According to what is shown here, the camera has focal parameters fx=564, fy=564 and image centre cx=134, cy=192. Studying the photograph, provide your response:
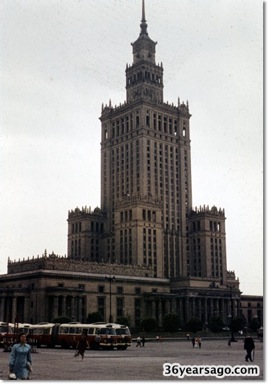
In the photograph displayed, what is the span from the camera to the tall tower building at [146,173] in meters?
151

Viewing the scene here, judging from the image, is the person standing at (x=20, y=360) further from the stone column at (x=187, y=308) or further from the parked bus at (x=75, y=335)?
the stone column at (x=187, y=308)

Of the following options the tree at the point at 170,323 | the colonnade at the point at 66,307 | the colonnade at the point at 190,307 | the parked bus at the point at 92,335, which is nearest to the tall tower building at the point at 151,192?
the colonnade at the point at 190,307

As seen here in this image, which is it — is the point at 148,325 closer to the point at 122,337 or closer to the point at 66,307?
the point at 66,307

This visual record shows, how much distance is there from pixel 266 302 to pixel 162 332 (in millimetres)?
84501

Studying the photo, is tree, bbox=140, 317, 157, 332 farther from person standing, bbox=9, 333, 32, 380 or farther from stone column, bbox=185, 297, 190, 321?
person standing, bbox=9, 333, 32, 380

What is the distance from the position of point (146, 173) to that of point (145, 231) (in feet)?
64.0

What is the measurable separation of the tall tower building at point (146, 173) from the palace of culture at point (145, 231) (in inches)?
11.6

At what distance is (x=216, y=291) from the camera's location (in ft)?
497

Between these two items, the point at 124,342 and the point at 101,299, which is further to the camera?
the point at 101,299

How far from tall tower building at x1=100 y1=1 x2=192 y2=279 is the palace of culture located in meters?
0.30

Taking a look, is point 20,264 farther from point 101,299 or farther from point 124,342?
point 124,342

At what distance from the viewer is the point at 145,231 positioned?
491 ft

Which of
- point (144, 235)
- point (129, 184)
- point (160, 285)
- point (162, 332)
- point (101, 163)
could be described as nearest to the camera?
point (162, 332)

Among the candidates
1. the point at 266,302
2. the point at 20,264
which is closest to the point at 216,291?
the point at 20,264
